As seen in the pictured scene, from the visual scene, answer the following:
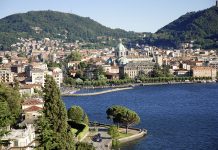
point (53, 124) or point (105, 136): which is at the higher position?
point (53, 124)

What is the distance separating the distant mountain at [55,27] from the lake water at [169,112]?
55868 millimetres

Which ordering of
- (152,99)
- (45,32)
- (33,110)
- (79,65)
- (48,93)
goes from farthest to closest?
1. (45,32)
2. (79,65)
3. (152,99)
4. (33,110)
5. (48,93)

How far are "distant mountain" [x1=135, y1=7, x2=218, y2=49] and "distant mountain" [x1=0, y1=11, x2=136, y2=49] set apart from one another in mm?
12627

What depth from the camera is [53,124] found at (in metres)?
10.8

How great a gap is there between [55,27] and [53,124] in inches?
3542

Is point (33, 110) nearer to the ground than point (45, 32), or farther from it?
nearer to the ground

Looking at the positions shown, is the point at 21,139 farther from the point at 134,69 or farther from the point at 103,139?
the point at 134,69

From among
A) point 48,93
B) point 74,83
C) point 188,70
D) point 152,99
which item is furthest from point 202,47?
point 48,93

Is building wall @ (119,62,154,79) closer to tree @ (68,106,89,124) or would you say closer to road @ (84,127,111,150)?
tree @ (68,106,89,124)

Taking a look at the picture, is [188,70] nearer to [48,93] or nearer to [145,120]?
[145,120]

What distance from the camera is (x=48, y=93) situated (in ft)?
37.4

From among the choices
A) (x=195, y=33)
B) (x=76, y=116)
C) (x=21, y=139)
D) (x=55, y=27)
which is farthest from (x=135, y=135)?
(x=55, y=27)

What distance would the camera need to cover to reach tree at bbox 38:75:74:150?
370 inches

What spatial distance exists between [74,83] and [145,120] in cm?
1868
